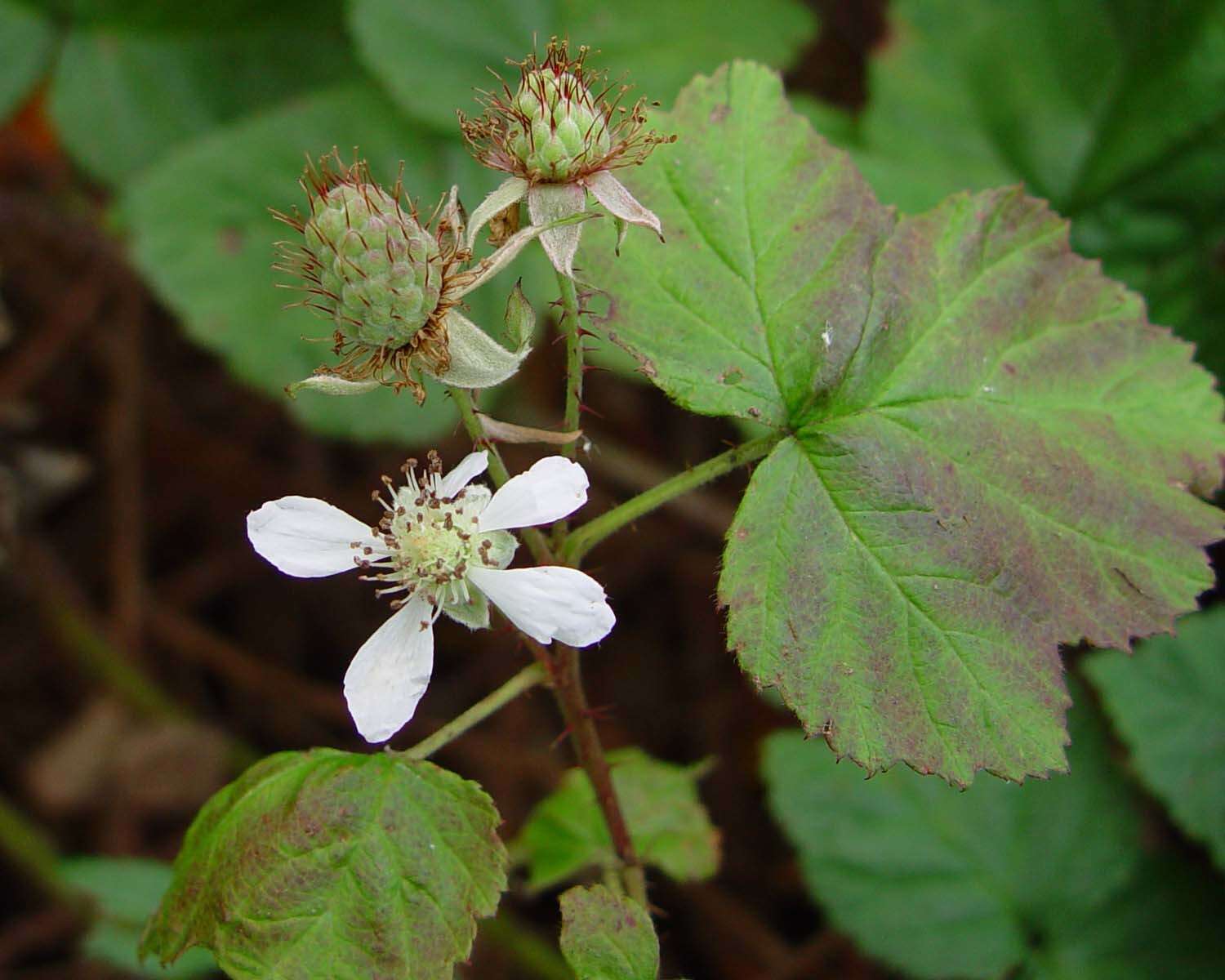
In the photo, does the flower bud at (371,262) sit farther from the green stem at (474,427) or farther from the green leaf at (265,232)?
the green leaf at (265,232)

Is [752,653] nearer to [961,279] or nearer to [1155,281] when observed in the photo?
[961,279]

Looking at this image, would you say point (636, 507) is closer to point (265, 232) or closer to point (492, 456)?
point (492, 456)

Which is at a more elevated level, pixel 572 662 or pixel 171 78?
pixel 171 78

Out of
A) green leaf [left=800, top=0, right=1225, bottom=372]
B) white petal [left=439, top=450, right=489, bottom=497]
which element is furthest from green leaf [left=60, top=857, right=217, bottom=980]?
green leaf [left=800, top=0, right=1225, bottom=372]

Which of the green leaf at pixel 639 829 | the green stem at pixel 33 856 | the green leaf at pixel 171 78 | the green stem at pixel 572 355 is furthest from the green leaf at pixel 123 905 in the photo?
the green leaf at pixel 171 78

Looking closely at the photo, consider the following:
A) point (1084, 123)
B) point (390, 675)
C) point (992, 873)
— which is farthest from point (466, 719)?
point (1084, 123)

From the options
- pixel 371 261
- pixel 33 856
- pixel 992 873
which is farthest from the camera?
pixel 33 856

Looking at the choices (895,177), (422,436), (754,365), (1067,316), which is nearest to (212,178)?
(422,436)
